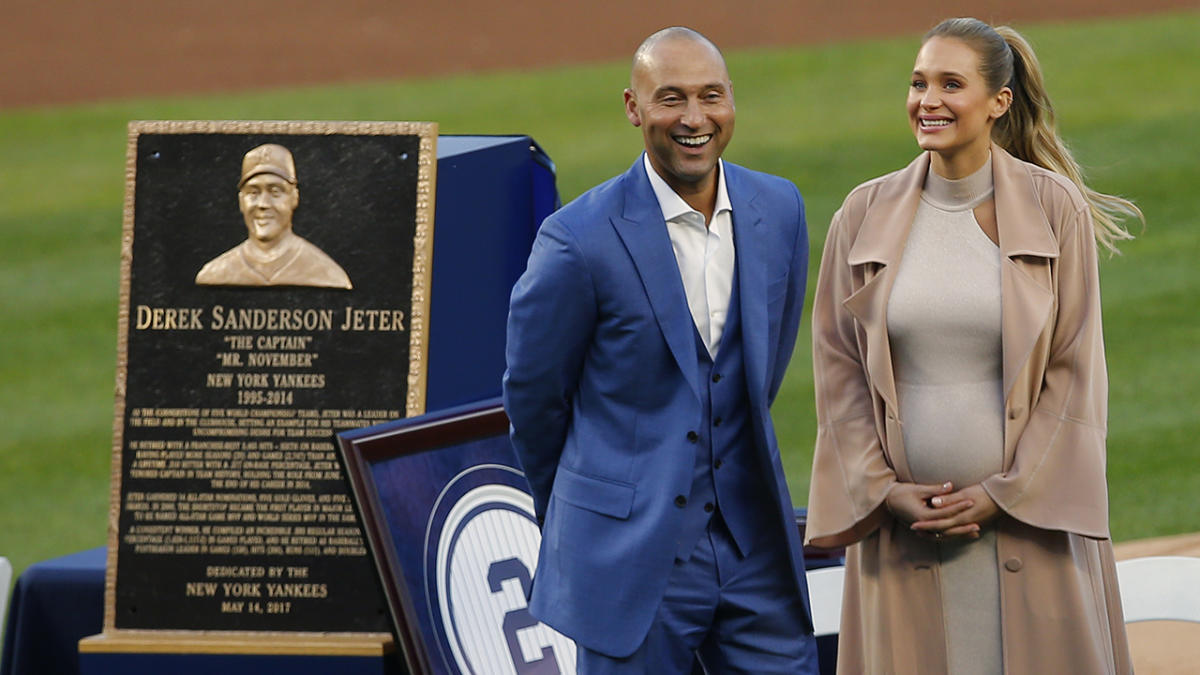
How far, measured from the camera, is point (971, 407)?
132 inches

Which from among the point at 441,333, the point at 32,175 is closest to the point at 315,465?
the point at 441,333

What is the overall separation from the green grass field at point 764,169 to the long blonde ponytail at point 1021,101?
3671 millimetres

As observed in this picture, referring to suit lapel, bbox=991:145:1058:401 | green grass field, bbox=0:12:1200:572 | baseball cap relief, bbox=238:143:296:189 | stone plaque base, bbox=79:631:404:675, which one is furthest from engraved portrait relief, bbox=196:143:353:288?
green grass field, bbox=0:12:1200:572

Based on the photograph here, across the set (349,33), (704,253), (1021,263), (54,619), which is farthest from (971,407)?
(349,33)

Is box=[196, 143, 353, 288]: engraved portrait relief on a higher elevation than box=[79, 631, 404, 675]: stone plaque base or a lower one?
higher

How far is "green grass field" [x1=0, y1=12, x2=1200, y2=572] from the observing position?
28.6 feet

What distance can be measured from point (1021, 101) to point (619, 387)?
1040 millimetres

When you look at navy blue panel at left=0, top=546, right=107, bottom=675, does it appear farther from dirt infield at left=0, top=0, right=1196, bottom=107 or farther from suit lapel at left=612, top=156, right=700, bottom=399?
dirt infield at left=0, top=0, right=1196, bottom=107

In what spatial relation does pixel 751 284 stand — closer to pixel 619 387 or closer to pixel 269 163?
pixel 619 387

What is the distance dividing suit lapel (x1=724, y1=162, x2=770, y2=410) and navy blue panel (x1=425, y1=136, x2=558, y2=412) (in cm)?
148

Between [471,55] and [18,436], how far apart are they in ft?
29.1

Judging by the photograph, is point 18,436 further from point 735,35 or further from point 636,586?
point 735,35

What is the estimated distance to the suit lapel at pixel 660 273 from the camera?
319 centimetres

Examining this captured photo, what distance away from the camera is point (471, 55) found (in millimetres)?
17672
